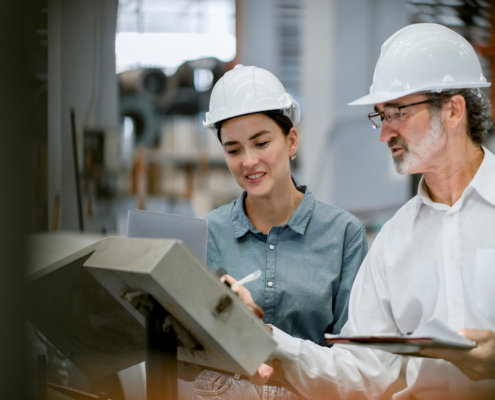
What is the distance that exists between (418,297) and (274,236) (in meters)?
0.53

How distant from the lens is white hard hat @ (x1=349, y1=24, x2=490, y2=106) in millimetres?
1373

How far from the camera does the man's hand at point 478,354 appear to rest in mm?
1115

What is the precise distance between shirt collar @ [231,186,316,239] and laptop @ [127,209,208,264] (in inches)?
21.8

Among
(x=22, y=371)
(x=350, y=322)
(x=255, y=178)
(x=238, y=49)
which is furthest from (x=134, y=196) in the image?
(x=22, y=371)

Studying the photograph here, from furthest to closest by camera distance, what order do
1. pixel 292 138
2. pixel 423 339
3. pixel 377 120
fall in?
pixel 292 138
pixel 377 120
pixel 423 339

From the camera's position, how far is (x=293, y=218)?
1711mm

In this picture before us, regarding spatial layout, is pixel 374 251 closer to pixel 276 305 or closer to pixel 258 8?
pixel 276 305

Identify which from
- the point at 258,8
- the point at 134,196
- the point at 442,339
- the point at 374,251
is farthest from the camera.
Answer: the point at 258,8

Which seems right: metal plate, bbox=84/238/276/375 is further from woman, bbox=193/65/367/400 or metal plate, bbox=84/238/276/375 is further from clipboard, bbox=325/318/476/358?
woman, bbox=193/65/367/400

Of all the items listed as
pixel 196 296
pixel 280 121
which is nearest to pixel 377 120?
pixel 280 121

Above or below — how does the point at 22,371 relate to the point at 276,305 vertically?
above

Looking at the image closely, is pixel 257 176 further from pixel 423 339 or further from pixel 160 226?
pixel 423 339

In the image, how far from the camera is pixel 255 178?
1663 millimetres

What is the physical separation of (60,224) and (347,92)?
377 centimetres
